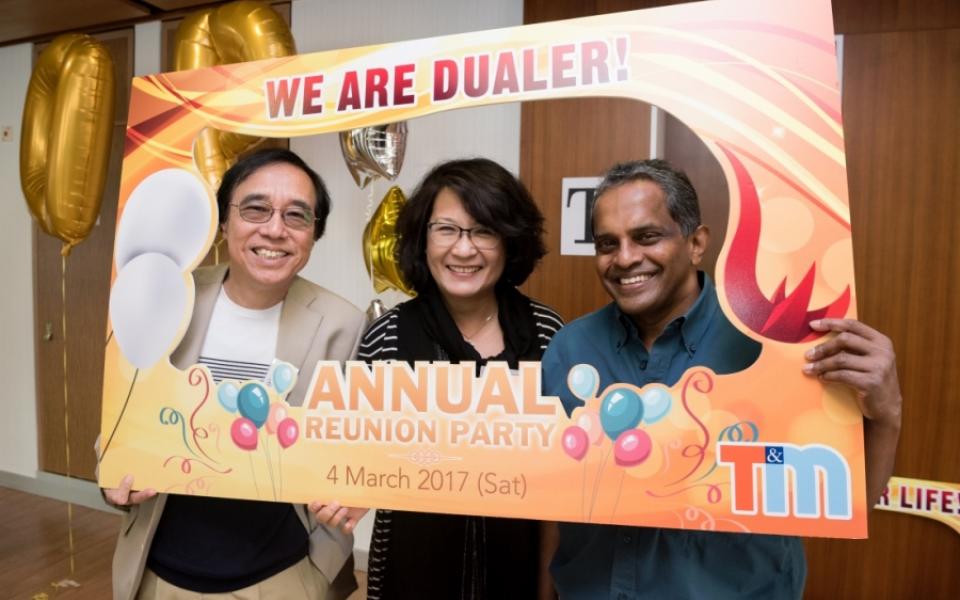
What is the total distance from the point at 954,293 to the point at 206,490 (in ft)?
7.28

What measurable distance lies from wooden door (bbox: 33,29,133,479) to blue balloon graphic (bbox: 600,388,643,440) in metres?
3.07

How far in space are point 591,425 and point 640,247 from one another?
26cm

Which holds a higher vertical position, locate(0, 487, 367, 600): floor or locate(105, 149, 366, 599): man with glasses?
locate(105, 149, 366, 599): man with glasses

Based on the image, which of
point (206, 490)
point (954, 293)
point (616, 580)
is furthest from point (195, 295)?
point (954, 293)

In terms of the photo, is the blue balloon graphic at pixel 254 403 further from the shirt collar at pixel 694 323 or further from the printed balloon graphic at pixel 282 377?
the shirt collar at pixel 694 323

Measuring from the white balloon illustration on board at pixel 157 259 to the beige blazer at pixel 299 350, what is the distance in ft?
0.11

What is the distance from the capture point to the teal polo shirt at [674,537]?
0.84 metres

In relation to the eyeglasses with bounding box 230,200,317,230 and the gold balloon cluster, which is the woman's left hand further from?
the gold balloon cluster

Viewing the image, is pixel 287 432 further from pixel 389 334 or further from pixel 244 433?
pixel 389 334

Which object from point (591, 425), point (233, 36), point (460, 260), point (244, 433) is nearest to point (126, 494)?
point (244, 433)

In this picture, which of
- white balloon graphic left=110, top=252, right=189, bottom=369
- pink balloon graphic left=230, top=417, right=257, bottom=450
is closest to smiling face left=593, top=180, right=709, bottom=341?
pink balloon graphic left=230, top=417, right=257, bottom=450

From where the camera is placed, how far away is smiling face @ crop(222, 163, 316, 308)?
1.01m

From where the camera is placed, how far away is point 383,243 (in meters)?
1.86

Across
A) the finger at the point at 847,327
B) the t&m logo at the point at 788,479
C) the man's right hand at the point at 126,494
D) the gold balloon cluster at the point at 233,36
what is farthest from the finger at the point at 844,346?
the gold balloon cluster at the point at 233,36
